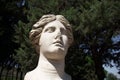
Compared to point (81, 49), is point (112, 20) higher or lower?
higher

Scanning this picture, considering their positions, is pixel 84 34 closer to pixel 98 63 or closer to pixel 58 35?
pixel 98 63

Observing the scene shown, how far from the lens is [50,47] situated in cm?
467

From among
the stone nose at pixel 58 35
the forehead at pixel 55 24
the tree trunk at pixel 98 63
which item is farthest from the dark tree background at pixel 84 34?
the stone nose at pixel 58 35

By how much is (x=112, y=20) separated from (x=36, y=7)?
339 centimetres

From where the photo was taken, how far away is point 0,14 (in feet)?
61.2

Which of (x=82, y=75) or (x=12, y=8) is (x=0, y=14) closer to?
(x=12, y=8)

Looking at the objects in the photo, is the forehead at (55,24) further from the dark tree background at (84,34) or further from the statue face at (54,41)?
the dark tree background at (84,34)

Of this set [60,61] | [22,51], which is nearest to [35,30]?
[60,61]

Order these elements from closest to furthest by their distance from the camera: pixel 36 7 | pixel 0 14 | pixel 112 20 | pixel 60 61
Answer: pixel 60 61 < pixel 112 20 < pixel 36 7 < pixel 0 14

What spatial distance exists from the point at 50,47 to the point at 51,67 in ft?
0.90

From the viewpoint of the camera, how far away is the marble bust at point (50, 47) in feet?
15.3

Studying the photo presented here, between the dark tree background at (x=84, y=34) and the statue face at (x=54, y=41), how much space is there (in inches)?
336

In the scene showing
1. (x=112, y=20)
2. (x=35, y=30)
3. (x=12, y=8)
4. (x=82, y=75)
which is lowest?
(x=82, y=75)

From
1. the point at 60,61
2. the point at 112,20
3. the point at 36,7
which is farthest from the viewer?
the point at 36,7
